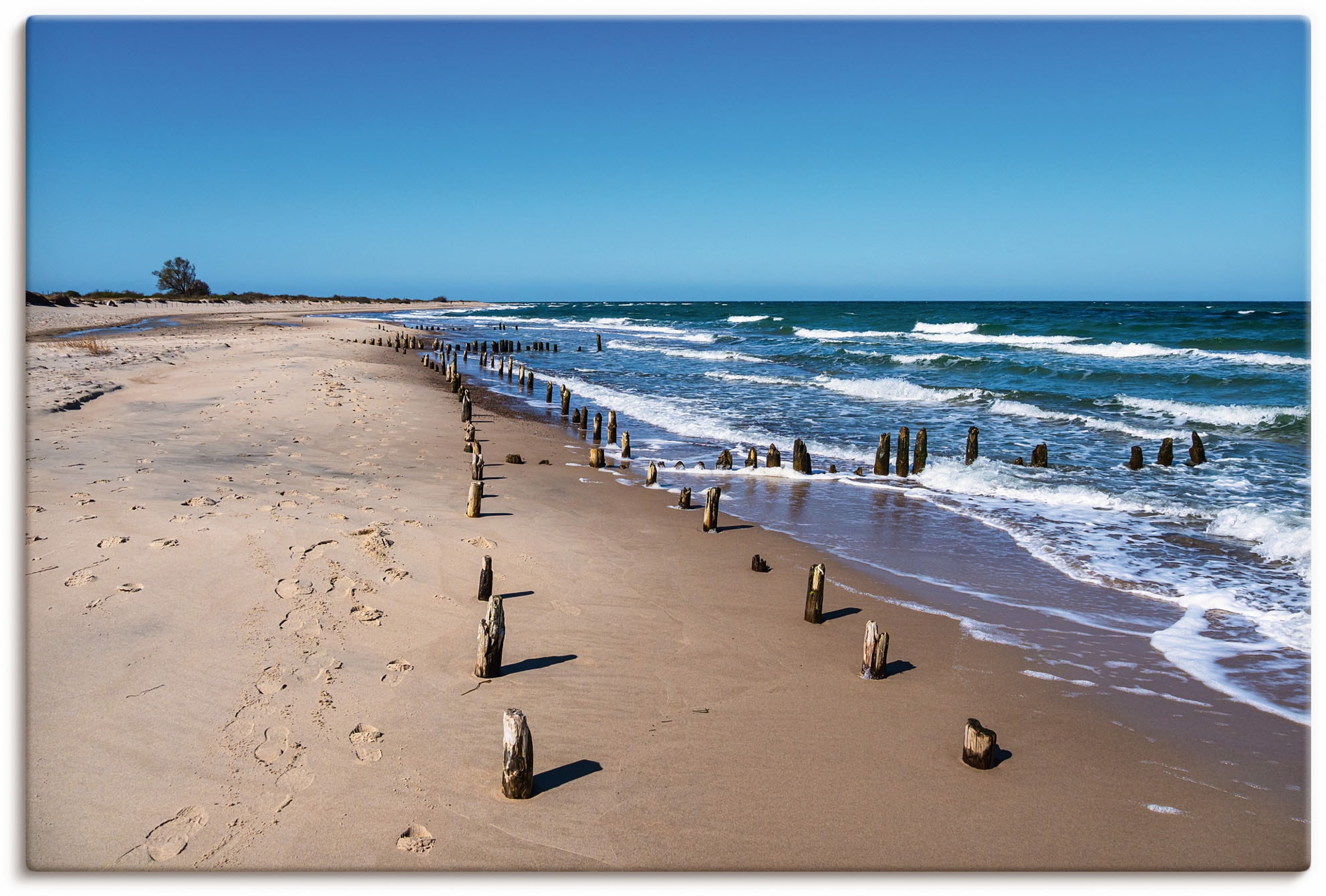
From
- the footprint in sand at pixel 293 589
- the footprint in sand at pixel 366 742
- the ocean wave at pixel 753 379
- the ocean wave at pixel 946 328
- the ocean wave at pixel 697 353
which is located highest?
the ocean wave at pixel 946 328

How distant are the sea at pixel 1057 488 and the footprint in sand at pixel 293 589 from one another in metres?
5.50

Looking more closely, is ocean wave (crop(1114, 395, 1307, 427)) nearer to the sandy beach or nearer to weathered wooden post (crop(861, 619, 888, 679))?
the sandy beach

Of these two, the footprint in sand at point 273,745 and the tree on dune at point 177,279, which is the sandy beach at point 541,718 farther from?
the tree on dune at point 177,279

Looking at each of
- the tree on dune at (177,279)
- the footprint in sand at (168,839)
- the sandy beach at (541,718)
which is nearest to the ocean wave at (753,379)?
the sandy beach at (541,718)

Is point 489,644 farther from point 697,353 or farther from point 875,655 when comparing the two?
point 697,353

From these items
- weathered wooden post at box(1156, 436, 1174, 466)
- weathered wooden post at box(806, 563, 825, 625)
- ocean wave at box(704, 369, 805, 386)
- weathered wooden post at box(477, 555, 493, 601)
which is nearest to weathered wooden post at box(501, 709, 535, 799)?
weathered wooden post at box(477, 555, 493, 601)

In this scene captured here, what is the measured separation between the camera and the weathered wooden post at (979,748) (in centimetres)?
479

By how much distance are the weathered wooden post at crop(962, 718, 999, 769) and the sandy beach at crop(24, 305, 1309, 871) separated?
0.27 ft

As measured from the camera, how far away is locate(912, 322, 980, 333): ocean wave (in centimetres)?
6028

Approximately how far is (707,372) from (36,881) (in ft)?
102

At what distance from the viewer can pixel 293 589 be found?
681cm

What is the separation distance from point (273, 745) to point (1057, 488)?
41.1ft

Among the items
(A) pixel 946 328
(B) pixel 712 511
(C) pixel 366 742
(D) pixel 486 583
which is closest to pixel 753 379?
(B) pixel 712 511

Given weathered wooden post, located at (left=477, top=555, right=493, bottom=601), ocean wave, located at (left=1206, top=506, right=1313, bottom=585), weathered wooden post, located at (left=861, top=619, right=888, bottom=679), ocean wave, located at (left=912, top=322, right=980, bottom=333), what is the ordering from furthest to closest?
ocean wave, located at (left=912, top=322, right=980, bottom=333), ocean wave, located at (left=1206, top=506, right=1313, bottom=585), weathered wooden post, located at (left=477, top=555, right=493, bottom=601), weathered wooden post, located at (left=861, top=619, right=888, bottom=679)
